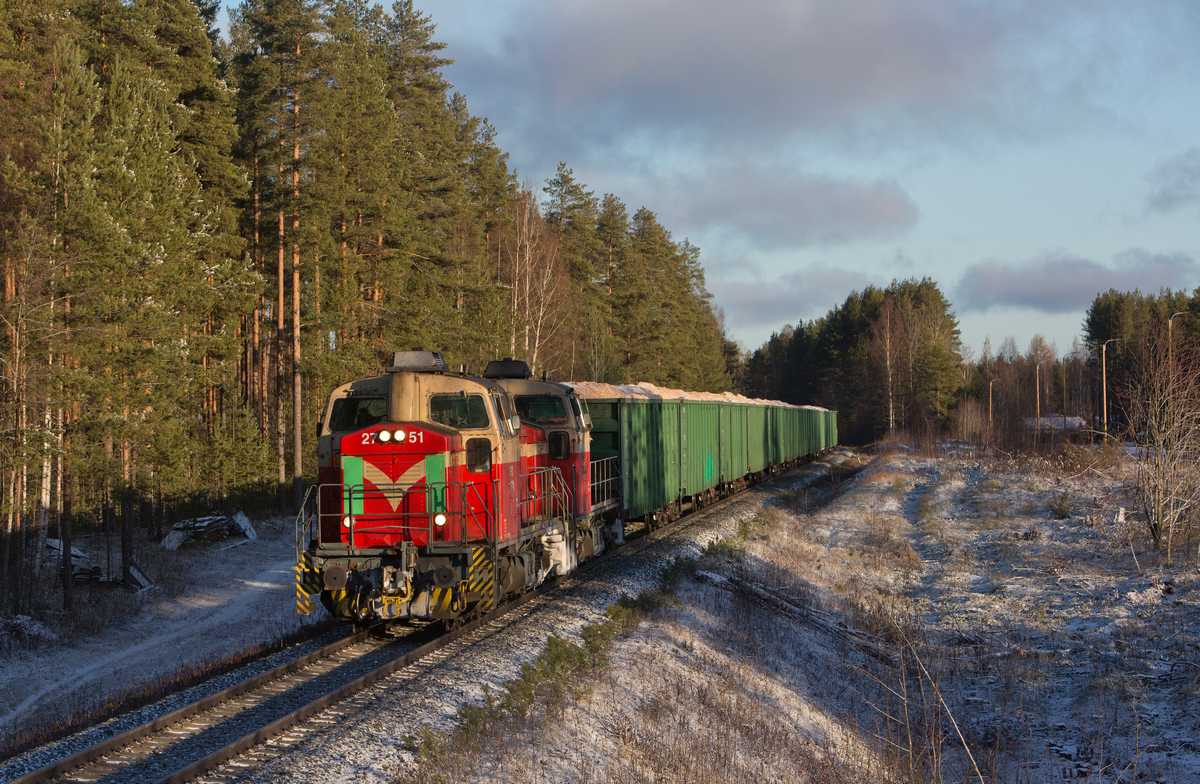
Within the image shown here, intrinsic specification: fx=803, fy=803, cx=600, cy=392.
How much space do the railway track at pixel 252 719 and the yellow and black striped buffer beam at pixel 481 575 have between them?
→ 733 millimetres

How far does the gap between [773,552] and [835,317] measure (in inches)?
3152

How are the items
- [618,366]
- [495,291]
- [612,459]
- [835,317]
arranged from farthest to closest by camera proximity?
[835,317], [618,366], [495,291], [612,459]

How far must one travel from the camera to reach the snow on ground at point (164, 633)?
39.2 ft

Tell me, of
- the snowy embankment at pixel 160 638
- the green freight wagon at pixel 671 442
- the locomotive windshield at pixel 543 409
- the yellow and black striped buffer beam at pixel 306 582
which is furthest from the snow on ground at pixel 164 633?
the green freight wagon at pixel 671 442

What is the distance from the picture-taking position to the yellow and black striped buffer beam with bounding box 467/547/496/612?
9969mm

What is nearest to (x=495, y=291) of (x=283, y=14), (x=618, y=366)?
(x=283, y=14)

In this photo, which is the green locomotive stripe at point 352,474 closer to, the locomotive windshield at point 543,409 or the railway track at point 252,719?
the railway track at point 252,719

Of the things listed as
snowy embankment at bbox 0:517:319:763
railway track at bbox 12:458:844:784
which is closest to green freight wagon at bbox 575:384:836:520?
railway track at bbox 12:458:844:784

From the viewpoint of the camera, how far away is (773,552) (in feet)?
64.2

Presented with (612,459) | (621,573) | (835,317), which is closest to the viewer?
(621,573)

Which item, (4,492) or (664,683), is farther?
(4,492)

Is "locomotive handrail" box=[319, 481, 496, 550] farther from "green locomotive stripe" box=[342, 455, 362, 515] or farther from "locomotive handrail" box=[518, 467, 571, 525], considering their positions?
"locomotive handrail" box=[518, 467, 571, 525]

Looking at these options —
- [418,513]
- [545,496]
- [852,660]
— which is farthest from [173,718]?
[852,660]

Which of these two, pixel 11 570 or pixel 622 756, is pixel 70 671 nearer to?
pixel 11 570
